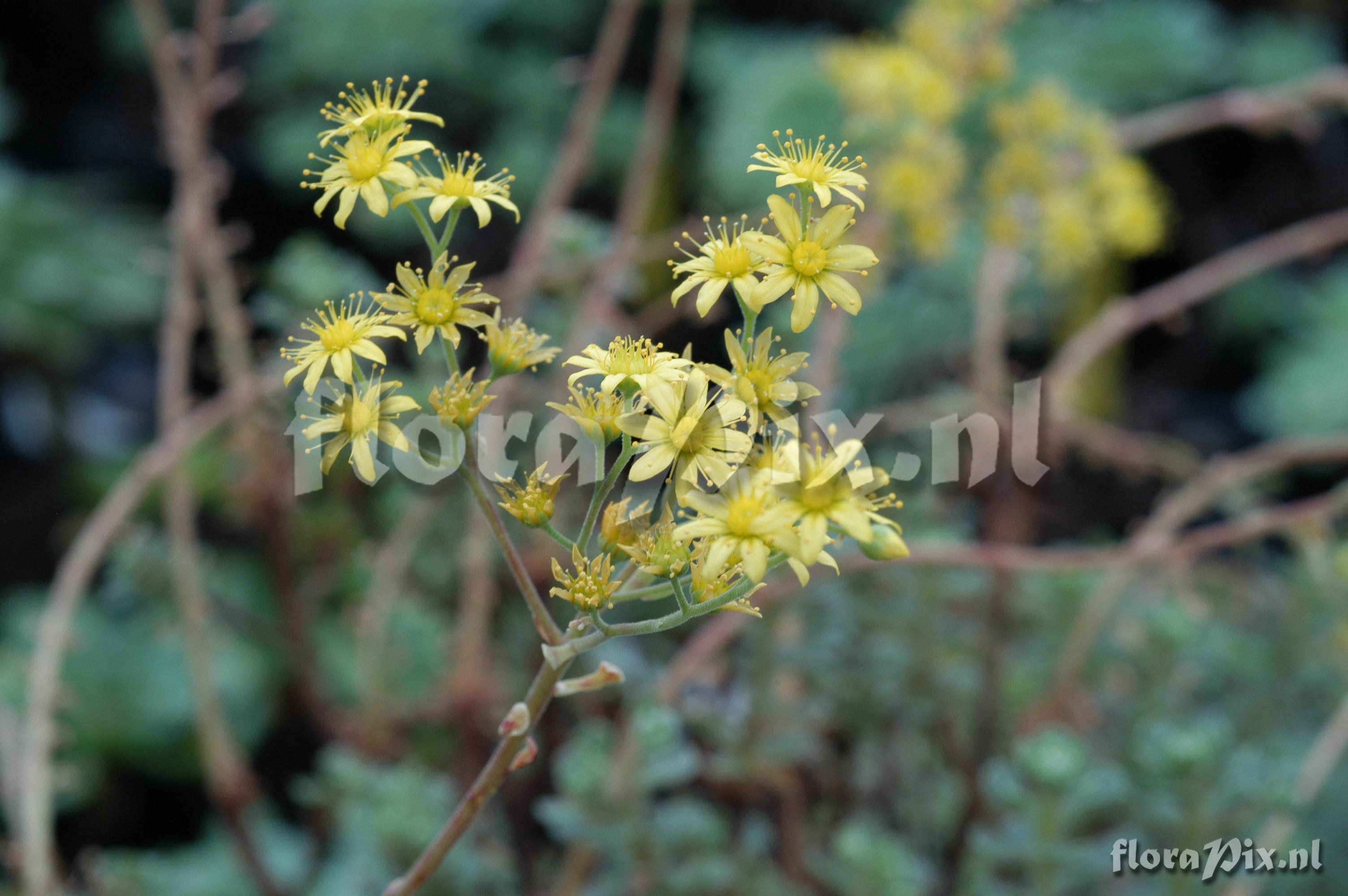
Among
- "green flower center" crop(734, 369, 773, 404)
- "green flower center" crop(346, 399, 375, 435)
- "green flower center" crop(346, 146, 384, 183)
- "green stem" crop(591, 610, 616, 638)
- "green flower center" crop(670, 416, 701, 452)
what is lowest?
"green stem" crop(591, 610, 616, 638)

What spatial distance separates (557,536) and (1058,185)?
0.79m

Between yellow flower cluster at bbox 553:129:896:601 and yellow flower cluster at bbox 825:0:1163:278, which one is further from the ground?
yellow flower cluster at bbox 825:0:1163:278

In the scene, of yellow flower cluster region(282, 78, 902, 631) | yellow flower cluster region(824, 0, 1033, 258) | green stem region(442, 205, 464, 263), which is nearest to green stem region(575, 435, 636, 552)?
yellow flower cluster region(282, 78, 902, 631)

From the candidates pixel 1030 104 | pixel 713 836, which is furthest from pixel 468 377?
pixel 1030 104

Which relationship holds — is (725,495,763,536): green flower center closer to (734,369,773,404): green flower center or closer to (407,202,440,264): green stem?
(734,369,773,404): green flower center

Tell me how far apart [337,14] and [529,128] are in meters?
0.39

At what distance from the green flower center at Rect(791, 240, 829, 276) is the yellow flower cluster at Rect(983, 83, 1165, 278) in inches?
24.5

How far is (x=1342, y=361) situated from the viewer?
5.54 feet

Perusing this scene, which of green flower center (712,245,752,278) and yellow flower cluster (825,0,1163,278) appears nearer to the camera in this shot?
green flower center (712,245,752,278)

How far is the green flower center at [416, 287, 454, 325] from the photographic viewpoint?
1.45ft

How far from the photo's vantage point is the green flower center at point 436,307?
0.44 m

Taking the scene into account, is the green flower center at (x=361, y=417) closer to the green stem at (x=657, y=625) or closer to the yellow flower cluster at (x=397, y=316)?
the yellow flower cluster at (x=397, y=316)

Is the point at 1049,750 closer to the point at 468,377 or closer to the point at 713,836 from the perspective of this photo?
the point at 713,836

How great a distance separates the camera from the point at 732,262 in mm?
438
